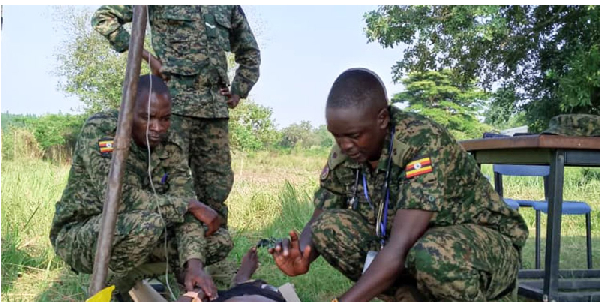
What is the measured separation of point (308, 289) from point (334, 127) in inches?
69.7

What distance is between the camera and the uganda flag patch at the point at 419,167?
2.35 metres

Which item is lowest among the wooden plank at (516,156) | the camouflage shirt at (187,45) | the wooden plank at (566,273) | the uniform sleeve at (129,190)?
the wooden plank at (566,273)

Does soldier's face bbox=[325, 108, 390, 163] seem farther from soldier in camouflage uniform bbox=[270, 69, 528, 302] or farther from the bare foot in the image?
the bare foot

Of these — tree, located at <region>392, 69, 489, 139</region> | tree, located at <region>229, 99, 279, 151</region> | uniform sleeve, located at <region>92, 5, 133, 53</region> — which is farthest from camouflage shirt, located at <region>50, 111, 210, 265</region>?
tree, located at <region>392, 69, 489, 139</region>

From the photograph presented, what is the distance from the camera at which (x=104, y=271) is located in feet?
6.44

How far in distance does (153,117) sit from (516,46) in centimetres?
994

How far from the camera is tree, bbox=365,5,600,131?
8930 mm

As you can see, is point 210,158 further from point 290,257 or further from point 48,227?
point 48,227

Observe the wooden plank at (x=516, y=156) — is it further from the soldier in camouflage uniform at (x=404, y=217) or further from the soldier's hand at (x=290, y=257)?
the soldier's hand at (x=290, y=257)

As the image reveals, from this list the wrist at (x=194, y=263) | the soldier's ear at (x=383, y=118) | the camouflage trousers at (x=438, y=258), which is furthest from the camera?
the wrist at (x=194, y=263)

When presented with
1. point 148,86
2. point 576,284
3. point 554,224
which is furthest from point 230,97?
point 576,284

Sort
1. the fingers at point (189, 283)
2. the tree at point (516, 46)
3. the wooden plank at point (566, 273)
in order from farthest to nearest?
the tree at point (516, 46)
the wooden plank at point (566, 273)
the fingers at point (189, 283)

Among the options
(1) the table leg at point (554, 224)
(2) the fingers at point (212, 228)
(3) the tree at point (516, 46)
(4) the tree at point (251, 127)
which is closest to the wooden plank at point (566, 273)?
(1) the table leg at point (554, 224)

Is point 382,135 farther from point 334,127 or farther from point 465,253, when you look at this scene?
point 465,253
